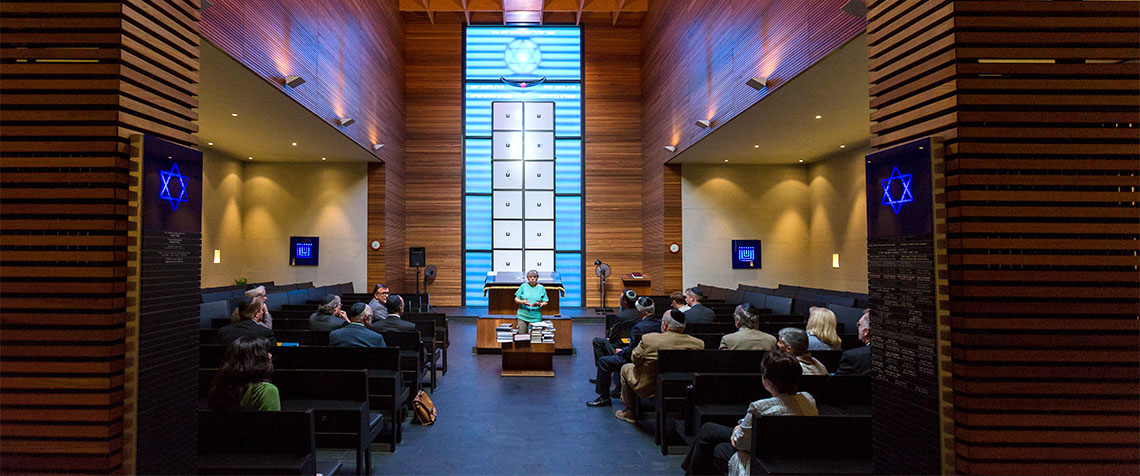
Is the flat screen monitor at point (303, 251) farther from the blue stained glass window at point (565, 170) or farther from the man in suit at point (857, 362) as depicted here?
the man in suit at point (857, 362)

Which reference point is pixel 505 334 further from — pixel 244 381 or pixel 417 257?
pixel 417 257

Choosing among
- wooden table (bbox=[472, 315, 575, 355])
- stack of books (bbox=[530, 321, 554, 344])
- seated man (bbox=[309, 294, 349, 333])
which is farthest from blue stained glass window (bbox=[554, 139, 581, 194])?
seated man (bbox=[309, 294, 349, 333])

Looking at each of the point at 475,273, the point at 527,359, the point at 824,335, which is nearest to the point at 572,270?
the point at 475,273

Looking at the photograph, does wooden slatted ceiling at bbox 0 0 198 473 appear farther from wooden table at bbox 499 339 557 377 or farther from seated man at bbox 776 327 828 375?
wooden table at bbox 499 339 557 377

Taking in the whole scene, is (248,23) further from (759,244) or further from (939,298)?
(759,244)

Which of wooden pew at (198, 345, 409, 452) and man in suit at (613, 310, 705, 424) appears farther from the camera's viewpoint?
man in suit at (613, 310, 705, 424)

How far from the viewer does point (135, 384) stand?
2273mm

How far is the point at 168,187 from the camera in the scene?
95.9 inches

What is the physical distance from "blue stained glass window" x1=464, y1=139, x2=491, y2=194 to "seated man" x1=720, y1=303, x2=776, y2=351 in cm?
1039

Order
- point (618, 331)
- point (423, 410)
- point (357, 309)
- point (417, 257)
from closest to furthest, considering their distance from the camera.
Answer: point (423, 410) → point (357, 309) → point (618, 331) → point (417, 257)

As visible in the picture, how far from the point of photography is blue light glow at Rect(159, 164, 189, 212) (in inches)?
93.9

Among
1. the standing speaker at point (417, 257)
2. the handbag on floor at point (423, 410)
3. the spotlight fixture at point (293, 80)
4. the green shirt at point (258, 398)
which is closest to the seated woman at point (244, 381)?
the green shirt at point (258, 398)

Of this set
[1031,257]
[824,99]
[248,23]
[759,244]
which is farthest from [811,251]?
[248,23]

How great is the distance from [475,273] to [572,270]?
8.68 ft
